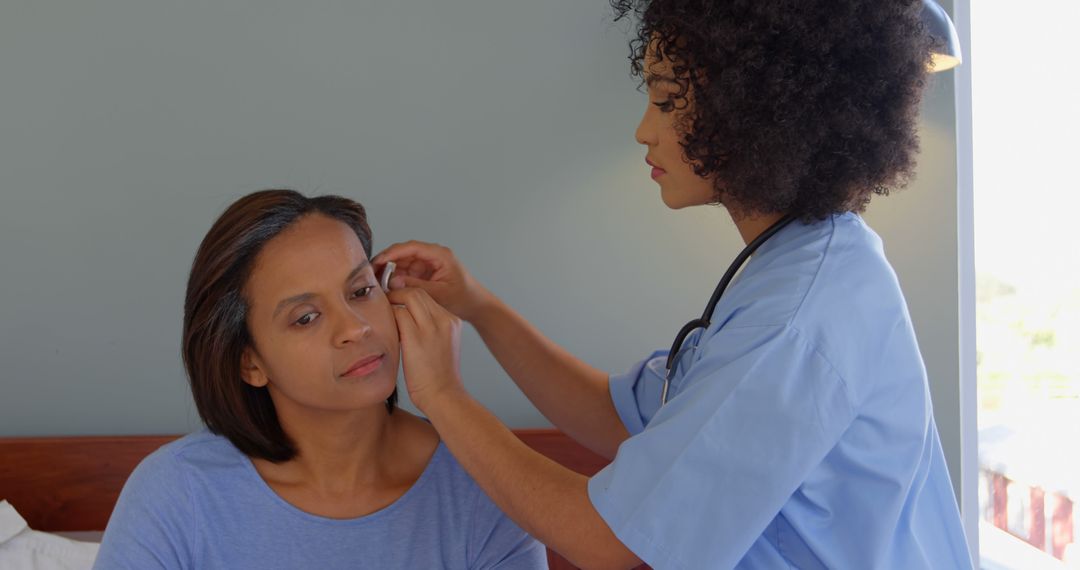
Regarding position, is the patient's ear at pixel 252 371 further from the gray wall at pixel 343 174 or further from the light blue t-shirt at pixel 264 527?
the gray wall at pixel 343 174

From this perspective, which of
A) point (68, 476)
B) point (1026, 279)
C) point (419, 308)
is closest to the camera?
point (419, 308)

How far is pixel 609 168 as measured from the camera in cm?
246

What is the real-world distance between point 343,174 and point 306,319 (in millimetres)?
907

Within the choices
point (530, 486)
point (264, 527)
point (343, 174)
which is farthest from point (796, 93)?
point (343, 174)

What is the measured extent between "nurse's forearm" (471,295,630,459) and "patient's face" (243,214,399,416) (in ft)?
0.91

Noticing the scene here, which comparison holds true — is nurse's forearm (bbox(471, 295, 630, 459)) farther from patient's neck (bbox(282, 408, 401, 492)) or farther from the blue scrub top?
the blue scrub top

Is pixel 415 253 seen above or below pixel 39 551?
above

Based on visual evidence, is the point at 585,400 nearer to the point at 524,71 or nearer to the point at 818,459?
the point at 818,459

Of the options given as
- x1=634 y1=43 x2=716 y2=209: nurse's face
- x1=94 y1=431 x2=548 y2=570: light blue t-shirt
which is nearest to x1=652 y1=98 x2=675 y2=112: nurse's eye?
x1=634 y1=43 x2=716 y2=209: nurse's face

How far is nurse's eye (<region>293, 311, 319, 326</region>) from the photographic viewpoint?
5.16 feet

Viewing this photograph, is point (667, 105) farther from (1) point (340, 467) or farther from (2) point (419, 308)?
(1) point (340, 467)

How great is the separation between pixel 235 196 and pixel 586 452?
1061mm

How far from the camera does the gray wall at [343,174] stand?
7.77 feet

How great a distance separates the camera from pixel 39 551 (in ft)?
7.06
